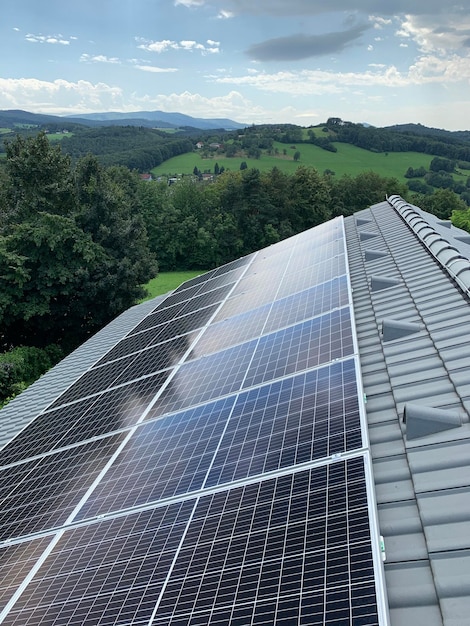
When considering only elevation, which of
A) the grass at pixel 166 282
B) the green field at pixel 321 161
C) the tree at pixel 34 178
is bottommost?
the grass at pixel 166 282

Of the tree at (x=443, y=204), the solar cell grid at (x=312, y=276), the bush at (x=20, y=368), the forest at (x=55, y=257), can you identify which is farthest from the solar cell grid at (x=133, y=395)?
the tree at (x=443, y=204)

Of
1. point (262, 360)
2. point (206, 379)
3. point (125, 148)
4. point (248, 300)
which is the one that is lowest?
point (206, 379)

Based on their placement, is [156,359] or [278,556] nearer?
[278,556]

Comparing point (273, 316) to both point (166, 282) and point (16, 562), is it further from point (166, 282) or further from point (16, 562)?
point (166, 282)

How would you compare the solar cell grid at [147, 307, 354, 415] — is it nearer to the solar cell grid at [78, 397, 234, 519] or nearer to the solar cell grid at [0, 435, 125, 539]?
the solar cell grid at [78, 397, 234, 519]

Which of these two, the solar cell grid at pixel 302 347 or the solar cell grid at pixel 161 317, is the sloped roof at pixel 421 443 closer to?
the solar cell grid at pixel 302 347

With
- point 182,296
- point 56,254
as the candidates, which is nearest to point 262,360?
point 182,296

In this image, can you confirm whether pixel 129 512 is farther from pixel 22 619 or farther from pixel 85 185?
pixel 85 185
